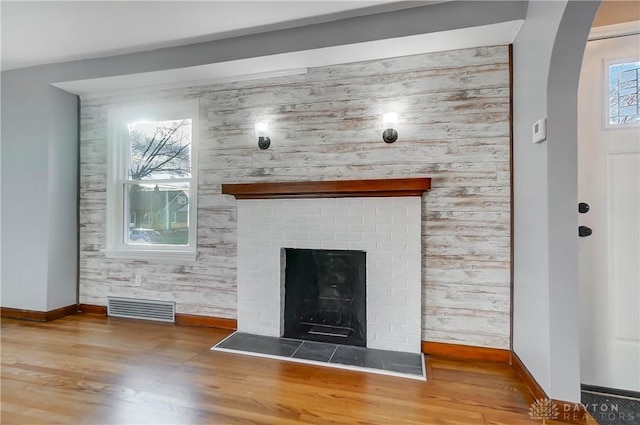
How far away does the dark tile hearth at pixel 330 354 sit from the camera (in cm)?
228

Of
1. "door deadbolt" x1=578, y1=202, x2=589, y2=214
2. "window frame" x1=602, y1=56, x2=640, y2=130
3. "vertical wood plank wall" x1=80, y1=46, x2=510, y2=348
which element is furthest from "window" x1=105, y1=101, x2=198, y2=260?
"window frame" x1=602, y1=56, x2=640, y2=130

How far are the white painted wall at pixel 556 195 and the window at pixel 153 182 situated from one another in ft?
9.39

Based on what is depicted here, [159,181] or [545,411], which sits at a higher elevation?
[159,181]

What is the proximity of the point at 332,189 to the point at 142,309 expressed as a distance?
2.42 meters

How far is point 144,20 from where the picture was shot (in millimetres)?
2447

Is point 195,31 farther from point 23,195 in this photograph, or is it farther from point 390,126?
point 23,195

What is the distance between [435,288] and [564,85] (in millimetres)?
1599

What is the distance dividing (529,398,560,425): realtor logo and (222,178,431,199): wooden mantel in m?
1.47

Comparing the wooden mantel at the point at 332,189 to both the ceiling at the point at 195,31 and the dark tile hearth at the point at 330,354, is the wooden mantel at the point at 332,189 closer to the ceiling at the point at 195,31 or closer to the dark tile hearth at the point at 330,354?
the ceiling at the point at 195,31

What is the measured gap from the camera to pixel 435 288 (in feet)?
8.41

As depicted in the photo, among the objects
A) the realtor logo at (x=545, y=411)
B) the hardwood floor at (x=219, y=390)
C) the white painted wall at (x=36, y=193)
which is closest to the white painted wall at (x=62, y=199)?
the white painted wall at (x=36, y=193)

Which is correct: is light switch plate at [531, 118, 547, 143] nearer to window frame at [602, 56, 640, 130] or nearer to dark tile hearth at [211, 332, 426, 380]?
window frame at [602, 56, 640, 130]

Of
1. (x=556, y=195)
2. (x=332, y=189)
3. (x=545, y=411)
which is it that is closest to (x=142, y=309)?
(x=332, y=189)

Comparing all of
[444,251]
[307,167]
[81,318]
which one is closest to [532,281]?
[444,251]
